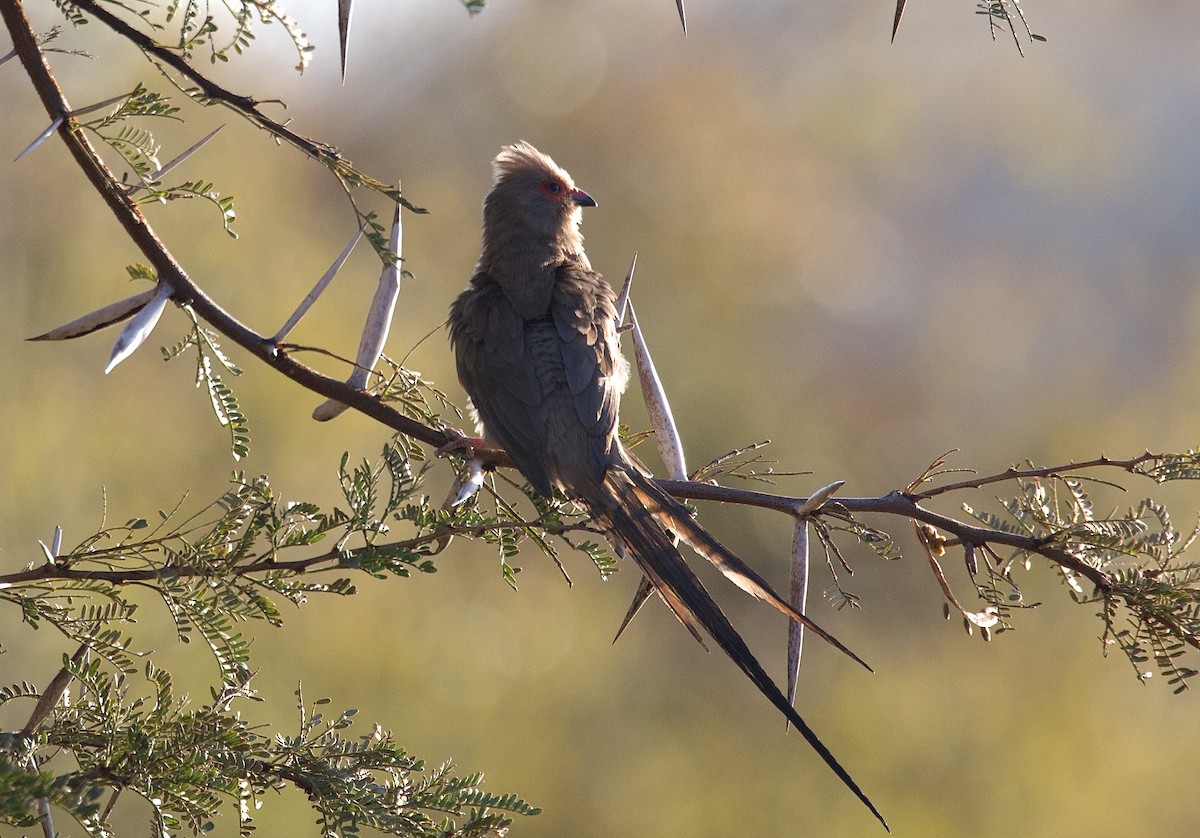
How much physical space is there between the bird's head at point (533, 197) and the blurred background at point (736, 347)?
764mm

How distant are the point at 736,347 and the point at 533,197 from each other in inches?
716

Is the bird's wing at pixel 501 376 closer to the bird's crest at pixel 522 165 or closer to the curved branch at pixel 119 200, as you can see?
the bird's crest at pixel 522 165

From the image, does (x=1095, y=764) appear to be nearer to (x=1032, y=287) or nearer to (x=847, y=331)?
(x=847, y=331)

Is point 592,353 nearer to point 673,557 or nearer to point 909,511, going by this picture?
point 673,557

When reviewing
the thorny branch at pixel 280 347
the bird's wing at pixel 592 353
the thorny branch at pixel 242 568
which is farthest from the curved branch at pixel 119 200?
the bird's wing at pixel 592 353

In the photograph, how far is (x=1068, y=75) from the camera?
34125 mm

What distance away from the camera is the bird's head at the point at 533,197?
15.9 feet

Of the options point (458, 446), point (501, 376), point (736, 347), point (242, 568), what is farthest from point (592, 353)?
point (736, 347)

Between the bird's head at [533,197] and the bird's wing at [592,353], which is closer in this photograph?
the bird's wing at [592,353]

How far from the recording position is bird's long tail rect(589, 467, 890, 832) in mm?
2486

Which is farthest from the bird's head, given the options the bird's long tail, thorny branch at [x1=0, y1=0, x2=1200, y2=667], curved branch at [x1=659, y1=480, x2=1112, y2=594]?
curved branch at [x1=659, y1=480, x2=1112, y2=594]

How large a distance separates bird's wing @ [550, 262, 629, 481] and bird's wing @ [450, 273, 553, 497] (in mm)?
143

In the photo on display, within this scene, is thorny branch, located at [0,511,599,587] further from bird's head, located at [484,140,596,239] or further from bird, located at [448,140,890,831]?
bird's head, located at [484,140,596,239]

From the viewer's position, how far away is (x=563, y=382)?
12.7 feet
